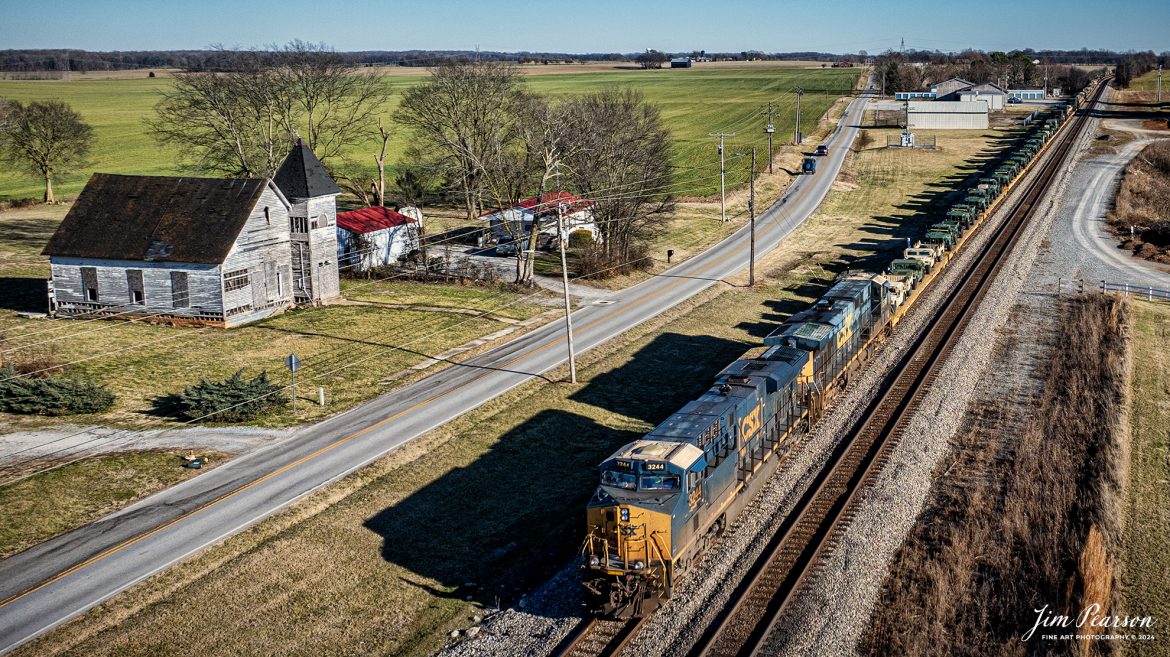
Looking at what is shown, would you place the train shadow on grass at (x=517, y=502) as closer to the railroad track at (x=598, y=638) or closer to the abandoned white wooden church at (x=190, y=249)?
the railroad track at (x=598, y=638)

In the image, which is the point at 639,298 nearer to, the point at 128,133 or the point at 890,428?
the point at 890,428

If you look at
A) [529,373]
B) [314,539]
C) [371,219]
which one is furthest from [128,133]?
[314,539]

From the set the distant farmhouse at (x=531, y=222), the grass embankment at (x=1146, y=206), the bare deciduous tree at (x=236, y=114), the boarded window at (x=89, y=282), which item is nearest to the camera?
the boarded window at (x=89, y=282)

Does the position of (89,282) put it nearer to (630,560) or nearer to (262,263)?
(262,263)

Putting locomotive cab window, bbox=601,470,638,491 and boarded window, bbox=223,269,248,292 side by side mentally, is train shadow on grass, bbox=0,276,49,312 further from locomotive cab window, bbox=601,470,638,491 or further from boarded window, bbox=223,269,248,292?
locomotive cab window, bbox=601,470,638,491

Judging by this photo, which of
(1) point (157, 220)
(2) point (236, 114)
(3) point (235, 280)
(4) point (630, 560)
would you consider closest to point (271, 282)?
(3) point (235, 280)

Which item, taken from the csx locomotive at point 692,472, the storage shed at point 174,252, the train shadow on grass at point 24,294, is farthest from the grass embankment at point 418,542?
the train shadow on grass at point 24,294
